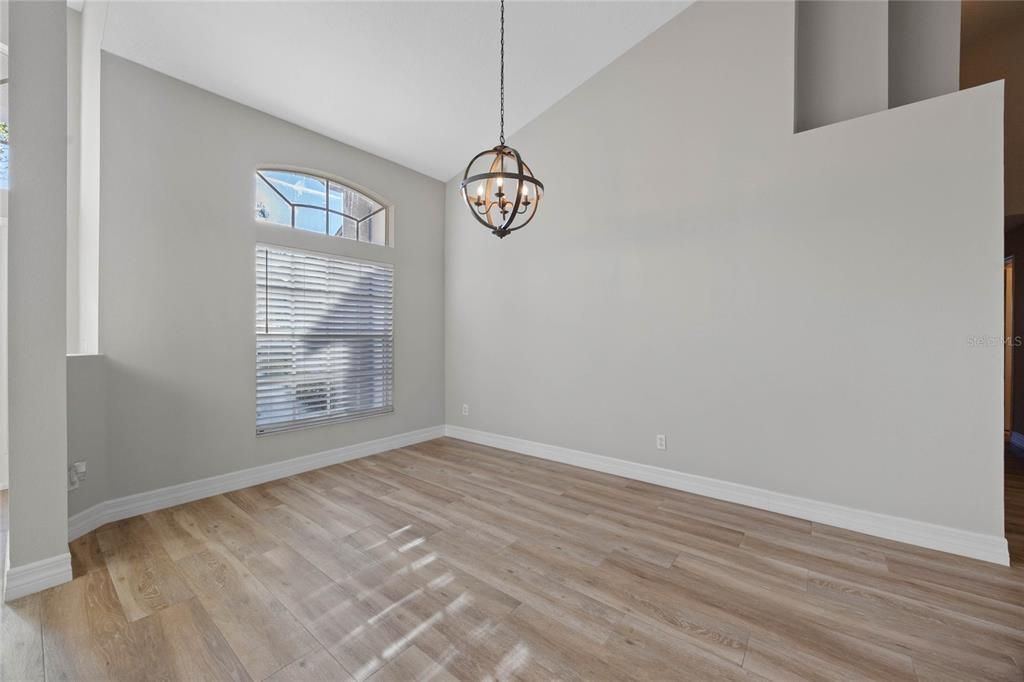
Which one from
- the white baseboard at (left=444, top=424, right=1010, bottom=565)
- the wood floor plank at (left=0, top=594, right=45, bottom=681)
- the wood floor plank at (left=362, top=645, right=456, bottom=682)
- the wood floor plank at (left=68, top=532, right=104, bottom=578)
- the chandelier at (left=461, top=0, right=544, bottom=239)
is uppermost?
the chandelier at (left=461, top=0, right=544, bottom=239)

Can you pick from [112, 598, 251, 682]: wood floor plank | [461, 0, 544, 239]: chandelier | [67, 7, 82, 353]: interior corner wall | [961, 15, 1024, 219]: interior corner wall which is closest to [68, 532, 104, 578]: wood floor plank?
[112, 598, 251, 682]: wood floor plank

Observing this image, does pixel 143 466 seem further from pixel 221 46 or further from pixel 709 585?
pixel 709 585

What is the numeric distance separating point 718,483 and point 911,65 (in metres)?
3.41

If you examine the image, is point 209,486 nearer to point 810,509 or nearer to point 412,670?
point 412,670

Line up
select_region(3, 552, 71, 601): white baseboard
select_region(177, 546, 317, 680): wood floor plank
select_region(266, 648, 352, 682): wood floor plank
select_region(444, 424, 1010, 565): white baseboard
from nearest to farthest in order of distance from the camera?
select_region(266, 648, 352, 682): wood floor plank < select_region(177, 546, 317, 680): wood floor plank < select_region(3, 552, 71, 601): white baseboard < select_region(444, 424, 1010, 565): white baseboard

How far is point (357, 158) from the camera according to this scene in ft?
14.7

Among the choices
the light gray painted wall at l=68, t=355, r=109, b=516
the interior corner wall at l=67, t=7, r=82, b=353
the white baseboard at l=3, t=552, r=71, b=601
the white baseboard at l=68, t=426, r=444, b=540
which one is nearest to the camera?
the white baseboard at l=3, t=552, r=71, b=601

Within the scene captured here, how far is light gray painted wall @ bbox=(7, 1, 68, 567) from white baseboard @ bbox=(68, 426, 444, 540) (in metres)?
0.69

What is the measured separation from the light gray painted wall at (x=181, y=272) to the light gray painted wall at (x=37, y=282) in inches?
34.7

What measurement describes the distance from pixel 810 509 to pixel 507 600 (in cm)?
237

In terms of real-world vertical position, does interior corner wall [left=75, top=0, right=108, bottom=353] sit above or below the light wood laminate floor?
above

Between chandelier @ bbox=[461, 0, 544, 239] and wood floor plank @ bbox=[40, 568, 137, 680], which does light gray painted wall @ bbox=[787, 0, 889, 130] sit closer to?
chandelier @ bbox=[461, 0, 544, 239]

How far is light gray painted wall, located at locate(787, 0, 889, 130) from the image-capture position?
3012mm

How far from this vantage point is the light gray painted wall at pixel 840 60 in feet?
9.88
